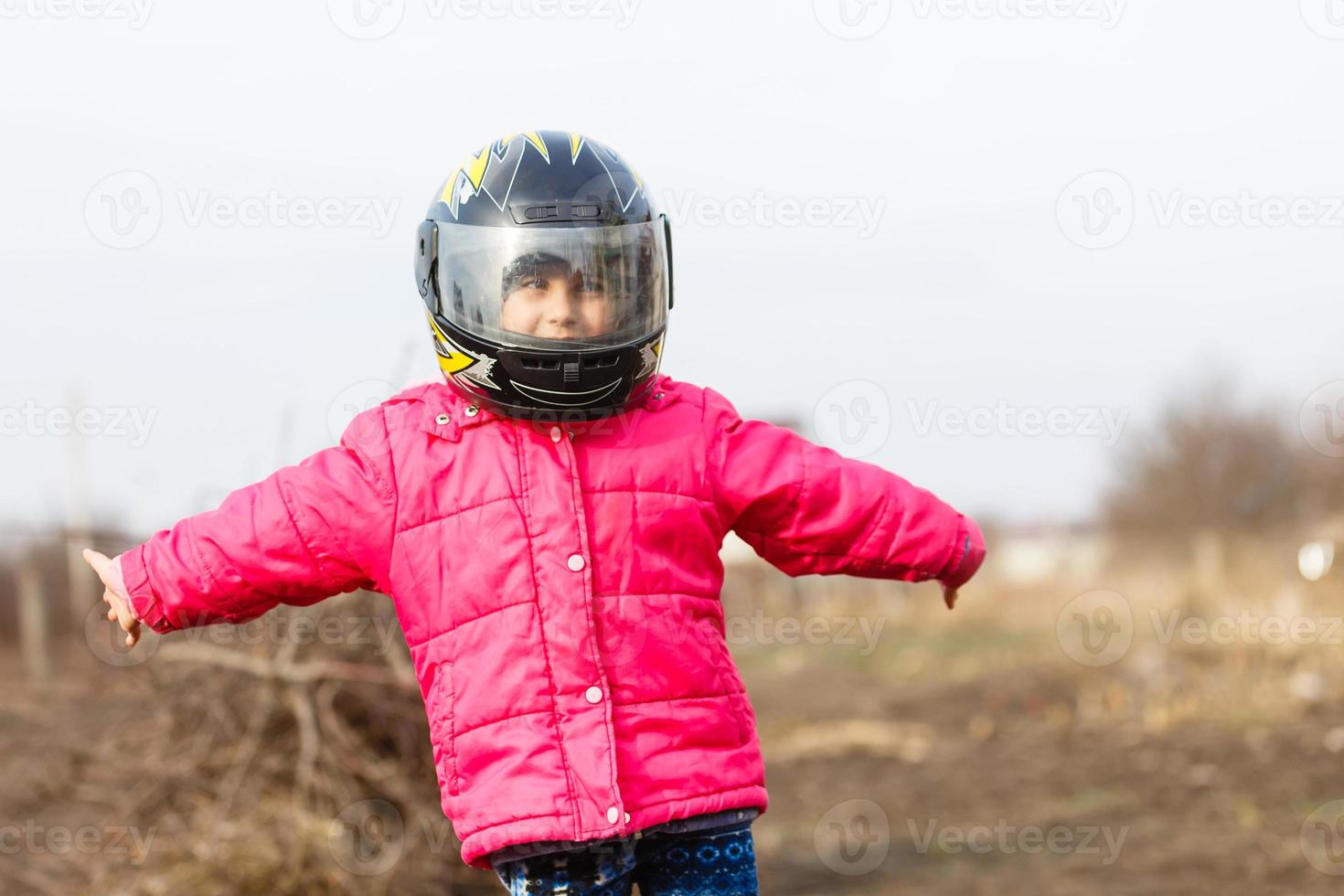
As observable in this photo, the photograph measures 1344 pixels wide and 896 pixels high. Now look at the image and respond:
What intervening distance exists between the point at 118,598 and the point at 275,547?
363 millimetres

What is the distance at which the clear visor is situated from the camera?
2830 mm

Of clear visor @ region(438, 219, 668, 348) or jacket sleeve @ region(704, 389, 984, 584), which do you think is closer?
clear visor @ region(438, 219, 668, 348)

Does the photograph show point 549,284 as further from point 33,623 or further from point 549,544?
point 33,623

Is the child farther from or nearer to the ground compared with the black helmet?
nearer to the ground

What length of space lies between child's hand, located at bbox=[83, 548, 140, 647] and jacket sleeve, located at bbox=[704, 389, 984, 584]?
4.01 ft

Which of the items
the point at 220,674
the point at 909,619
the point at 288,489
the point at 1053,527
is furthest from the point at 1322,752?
the point at 1053,527

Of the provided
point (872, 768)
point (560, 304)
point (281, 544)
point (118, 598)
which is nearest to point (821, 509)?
point (560, 304)

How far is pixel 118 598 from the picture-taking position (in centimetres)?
290

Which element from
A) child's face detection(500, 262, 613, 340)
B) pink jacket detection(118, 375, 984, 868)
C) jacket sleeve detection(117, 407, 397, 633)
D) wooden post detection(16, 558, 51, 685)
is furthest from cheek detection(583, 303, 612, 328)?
wooden post detection(16, 558, 51, 685)

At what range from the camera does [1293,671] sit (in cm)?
1120

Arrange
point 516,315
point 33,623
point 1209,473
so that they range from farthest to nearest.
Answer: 1. point 1209,473
2. point 33,623
3. point 516,315

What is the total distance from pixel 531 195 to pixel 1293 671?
1008 cm

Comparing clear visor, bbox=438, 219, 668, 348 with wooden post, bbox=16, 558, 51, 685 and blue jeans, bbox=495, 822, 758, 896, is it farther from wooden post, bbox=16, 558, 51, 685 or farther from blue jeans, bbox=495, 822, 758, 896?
wooden post, bbox=16, 558, 51, 685

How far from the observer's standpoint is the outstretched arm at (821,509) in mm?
2963
